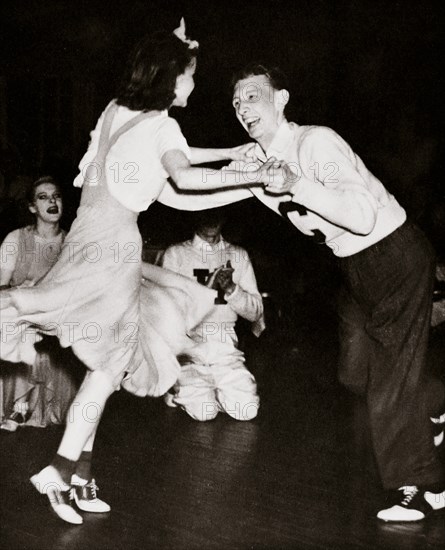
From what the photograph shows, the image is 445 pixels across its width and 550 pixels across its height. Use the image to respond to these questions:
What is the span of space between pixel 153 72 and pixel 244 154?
0.48 metres

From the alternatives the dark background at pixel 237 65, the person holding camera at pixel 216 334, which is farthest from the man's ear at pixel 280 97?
the dark background at pixel 237 65

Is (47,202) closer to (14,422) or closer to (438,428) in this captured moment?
(14,422)

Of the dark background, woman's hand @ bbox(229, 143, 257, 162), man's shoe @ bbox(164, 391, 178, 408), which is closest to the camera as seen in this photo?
woman's hand @ bbox(229, 143, 257, 162)

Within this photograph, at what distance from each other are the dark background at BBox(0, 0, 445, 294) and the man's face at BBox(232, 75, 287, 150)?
3073 mm

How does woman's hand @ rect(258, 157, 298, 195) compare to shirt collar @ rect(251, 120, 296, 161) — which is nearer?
woman's hand @ rect(258, 157, 298, 195)

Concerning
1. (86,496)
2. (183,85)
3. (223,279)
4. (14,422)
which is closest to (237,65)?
(223,279)

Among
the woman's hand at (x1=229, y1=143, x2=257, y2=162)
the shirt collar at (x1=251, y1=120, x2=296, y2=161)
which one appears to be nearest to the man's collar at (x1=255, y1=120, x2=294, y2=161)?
the shirt collar at (x1=251, y1=120, x2=296, y2=161)

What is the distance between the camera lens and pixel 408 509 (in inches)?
87.6

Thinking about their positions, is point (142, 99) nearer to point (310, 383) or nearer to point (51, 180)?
point (51, 180)

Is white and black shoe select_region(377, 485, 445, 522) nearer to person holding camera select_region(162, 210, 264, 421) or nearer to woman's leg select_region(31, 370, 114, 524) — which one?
woman's leg select_region(31, 370, 114, 524)

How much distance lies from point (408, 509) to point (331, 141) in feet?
3.68

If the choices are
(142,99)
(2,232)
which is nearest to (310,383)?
(2,232)

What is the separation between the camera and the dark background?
546 centimetres

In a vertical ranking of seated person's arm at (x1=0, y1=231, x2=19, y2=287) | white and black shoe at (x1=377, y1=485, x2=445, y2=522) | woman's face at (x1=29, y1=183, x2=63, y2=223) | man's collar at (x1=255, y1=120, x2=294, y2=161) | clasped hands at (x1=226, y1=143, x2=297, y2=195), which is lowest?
white and black shoe at (x1=377, y1=485, x2=445, y2=522)
